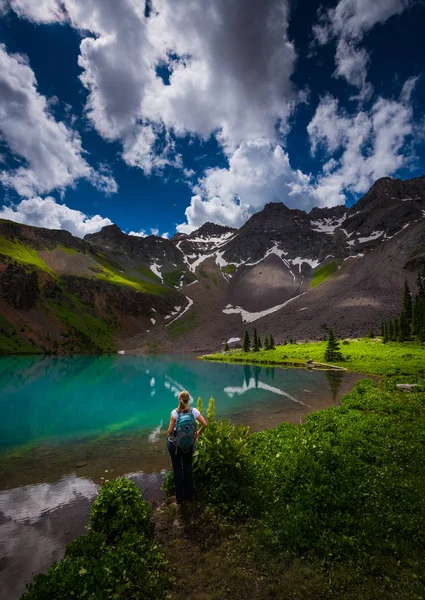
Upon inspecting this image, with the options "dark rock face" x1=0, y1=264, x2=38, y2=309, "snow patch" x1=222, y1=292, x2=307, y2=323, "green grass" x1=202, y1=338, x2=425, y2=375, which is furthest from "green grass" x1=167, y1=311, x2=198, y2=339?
"green grass" x1=202, y1=338, x2=425, y2=375

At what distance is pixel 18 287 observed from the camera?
11869 centimetres

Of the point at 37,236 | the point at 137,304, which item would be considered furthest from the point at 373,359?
the point at 37,236

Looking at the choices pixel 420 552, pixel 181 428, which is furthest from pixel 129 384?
pixel 420 552

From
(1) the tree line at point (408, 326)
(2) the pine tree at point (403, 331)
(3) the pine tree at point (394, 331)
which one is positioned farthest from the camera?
(3) the pine tree at point (394, 331)

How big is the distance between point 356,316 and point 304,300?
43930 millimetres

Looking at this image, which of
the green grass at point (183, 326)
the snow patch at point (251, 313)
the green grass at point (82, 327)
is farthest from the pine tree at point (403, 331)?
the green grass at point (82, 327)

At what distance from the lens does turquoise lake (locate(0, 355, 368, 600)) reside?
9.14 metres

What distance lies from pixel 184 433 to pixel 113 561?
3.46 meters

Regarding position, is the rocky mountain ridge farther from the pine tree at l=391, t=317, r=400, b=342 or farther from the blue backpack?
the blue backpack

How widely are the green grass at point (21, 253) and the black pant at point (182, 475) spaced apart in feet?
509

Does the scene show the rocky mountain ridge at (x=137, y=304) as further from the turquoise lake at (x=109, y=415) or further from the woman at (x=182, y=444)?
the woman at (x=182, y=444)

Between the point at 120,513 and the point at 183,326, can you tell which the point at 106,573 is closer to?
the point at 120,513

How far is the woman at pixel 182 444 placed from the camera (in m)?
9.23

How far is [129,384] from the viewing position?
4578cm
